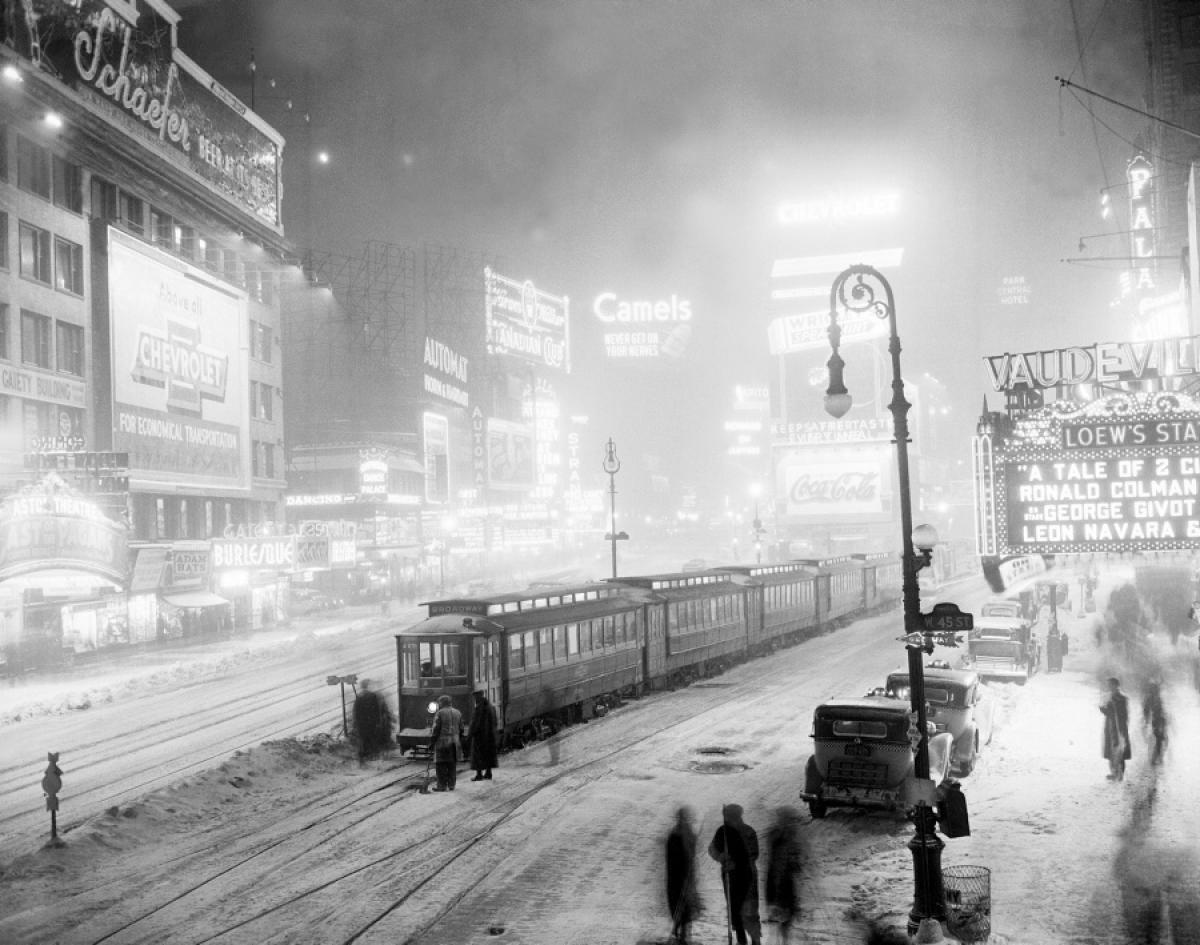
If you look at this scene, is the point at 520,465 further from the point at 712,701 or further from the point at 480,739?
the point at 480,739

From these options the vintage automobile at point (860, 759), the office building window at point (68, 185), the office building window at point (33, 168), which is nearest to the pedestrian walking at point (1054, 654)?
the vintage automobile at point (860, 759)

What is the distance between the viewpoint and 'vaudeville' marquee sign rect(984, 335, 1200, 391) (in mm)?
18844

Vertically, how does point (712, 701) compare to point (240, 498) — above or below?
below

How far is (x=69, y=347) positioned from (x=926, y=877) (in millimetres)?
41637

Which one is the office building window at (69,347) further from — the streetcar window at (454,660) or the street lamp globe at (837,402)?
the street lamp globe at (837,402)

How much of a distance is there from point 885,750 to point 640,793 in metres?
4.30

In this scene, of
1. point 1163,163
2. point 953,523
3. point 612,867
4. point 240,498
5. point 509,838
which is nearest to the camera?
point 612,867

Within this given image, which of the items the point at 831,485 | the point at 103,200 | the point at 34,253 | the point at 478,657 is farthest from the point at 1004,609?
the point at 831,485

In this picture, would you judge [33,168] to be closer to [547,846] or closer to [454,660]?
[454,660]

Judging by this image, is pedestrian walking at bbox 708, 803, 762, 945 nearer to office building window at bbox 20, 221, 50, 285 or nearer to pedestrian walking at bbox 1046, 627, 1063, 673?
pedestrian walking at bbox 1046, 627, 1063, 673

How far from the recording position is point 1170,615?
38.8 metres

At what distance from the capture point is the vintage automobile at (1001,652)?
29953 millimetres

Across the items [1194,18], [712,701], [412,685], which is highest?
[1194,18]

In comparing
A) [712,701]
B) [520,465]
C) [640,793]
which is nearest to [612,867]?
[640,793]
